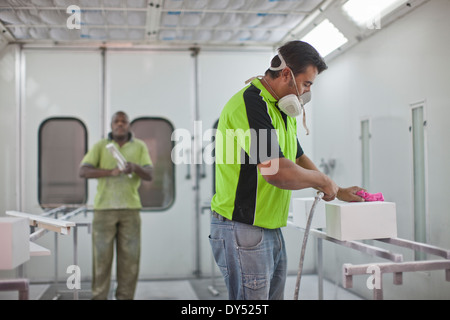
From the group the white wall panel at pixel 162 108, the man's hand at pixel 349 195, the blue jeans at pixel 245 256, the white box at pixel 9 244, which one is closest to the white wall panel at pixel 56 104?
the white wall panel at pixel 162 108

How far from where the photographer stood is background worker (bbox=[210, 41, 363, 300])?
1822 mm

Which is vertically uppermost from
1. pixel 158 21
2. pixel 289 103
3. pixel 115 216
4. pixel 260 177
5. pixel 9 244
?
pixel 158 21

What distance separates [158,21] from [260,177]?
9.82 ft

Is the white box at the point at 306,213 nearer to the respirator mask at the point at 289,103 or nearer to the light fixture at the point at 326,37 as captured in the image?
the respirator mask at the point at 289,103

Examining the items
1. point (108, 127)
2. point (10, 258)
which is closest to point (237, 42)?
point (108, 127)

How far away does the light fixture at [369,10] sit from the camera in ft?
11.2

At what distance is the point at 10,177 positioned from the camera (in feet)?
16.3

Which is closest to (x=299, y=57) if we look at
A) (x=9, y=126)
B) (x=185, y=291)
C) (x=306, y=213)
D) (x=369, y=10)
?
(x=306, y=213)

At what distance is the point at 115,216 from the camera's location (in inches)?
165

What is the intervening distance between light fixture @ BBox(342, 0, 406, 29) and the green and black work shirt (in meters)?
1.89

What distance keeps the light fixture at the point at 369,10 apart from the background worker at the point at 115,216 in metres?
2.15

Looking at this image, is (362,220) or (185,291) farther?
(185,291)

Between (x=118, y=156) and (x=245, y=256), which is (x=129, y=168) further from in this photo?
(x=245, y=256)

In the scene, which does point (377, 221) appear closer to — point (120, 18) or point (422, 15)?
point (422, 15)
